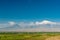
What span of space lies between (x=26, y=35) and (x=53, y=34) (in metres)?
1.89

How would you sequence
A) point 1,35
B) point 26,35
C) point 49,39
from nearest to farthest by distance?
point 49,39
point 26,35
point 1,35

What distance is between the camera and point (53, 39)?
11.3m

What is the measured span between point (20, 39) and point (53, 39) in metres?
2.20

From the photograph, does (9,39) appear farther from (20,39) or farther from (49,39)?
(49,39)

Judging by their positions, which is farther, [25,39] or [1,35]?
[1,35]

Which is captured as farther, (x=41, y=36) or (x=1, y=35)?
(x=1, y=35)

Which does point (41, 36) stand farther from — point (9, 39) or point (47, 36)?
point (9, 39)

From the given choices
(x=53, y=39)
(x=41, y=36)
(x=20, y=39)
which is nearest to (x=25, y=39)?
(x=20, y=39)

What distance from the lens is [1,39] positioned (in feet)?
38.7

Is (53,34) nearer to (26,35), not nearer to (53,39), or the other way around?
(53,39)

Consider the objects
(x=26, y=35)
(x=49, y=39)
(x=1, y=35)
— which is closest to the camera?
(x=49, y=39)

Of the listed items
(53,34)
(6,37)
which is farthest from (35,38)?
(6,37)

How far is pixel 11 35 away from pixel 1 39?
2.66ft

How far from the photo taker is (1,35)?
12.9 meters
